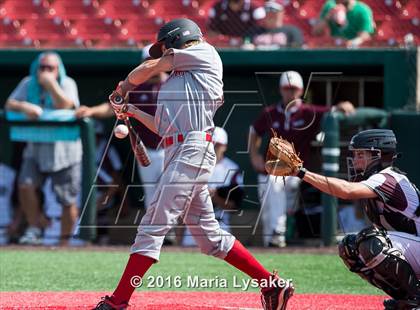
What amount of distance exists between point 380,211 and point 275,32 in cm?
503

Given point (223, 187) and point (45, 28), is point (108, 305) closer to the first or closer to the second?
point (223, 187)

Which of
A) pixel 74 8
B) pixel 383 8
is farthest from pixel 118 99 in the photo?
pixel 74 8

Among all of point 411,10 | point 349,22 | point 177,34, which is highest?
point 411,10

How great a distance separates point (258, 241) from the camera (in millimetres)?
8984

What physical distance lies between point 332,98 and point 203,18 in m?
1.90

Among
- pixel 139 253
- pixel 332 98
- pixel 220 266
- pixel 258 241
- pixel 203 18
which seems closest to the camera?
pixel 139 253

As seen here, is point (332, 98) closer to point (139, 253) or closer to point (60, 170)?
point (60, 170)

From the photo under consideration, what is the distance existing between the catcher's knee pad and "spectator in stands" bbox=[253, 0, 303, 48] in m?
4.99

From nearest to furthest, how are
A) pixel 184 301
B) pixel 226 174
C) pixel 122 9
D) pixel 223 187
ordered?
pixel 184 301 < pixel 226 174 < pixel 223 187 < pixel 122 9

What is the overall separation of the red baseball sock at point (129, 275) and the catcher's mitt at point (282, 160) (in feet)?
2.70

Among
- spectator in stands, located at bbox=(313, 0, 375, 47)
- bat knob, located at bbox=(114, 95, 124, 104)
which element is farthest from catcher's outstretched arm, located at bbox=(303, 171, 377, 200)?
spectator in stands, located at bbox=(313, 0, 375, 47)

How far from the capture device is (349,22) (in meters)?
9.96

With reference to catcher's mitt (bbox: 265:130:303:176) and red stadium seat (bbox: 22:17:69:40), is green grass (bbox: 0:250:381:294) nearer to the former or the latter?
catcher's mitt (bbox: 265:130:303:176)

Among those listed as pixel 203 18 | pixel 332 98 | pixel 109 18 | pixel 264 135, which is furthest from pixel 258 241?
A: pixel 109 18
